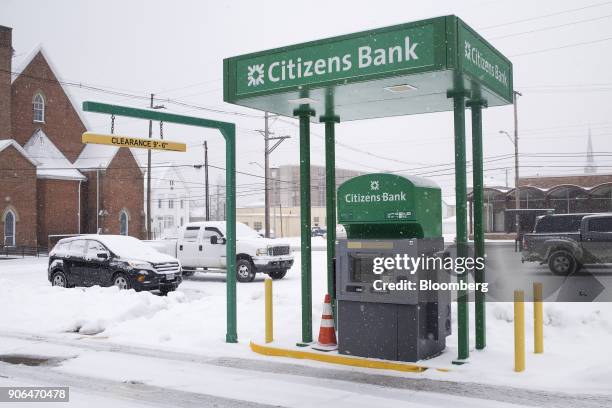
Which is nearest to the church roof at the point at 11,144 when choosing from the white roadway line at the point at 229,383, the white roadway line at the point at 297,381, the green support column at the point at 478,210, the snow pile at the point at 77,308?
the snow pile at the point at 77,308

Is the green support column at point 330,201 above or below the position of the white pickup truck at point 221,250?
above

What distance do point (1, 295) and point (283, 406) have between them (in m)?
10.5

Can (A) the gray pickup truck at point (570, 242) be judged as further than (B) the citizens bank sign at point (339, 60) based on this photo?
Yes

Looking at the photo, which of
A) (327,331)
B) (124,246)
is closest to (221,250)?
(124,246)

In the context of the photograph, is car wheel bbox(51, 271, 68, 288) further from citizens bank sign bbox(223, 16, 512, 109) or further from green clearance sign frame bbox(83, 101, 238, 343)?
citizens bank sign bbox(223, 16, 512, 109)

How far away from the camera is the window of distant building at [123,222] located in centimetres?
4797

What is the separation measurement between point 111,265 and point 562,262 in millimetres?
13822

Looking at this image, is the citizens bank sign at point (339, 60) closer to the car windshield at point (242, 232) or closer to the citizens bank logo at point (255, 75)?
the citizens bank logo at point (255, 75)

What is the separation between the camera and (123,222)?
48.2 m

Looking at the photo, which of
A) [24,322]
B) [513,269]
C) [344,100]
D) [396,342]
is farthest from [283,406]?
[513,269]

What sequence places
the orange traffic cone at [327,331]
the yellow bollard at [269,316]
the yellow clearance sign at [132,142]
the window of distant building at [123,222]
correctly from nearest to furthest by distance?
1. the yellow clearance sign at [132,142]
2. the orange traffic cone at [327,331]
3. the yellow bollard at [269,316]
4. the window of distant building at [123,222]

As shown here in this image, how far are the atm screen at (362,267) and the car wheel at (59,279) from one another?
11783 mm

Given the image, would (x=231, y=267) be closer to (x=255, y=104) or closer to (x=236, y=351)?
(x=236, y=351)

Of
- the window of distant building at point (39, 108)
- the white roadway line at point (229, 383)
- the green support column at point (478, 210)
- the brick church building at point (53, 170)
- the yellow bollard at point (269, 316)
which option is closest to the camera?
the white roadway line at point (229, 383)
